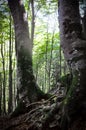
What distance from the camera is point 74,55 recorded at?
151 inches

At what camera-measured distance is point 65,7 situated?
13.9 feet

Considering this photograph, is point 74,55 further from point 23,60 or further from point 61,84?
point 23,60

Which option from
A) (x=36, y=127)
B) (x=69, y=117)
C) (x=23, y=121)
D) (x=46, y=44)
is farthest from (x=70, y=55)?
(x=46, y=44)

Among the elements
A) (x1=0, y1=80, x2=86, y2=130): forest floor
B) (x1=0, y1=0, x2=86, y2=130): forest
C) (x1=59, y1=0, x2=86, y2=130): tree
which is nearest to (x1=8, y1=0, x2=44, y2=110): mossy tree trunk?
(x1=0, y1=0, x2=86, y2=130): forest

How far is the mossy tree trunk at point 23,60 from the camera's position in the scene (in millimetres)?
5746

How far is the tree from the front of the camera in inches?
135

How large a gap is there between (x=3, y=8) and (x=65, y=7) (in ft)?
29.9

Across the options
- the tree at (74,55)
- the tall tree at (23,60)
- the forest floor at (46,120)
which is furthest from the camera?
the tall tree at (23,60)

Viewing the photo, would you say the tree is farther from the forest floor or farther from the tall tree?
the tall tree

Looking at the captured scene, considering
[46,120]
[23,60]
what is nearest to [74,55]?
[46,120]

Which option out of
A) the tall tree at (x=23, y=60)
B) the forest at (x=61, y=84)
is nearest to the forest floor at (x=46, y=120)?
the forest at (x=61, y=84)

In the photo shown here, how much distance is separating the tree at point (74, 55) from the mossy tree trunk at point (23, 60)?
2109 millimetres

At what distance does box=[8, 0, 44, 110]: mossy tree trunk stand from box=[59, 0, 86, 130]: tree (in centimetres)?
211

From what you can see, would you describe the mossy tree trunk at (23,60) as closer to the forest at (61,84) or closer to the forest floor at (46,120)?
the forest at (61,84)
